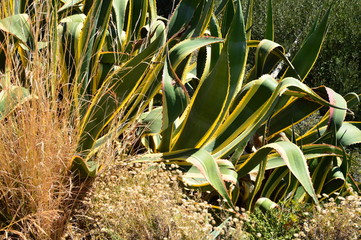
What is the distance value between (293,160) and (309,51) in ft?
3.30

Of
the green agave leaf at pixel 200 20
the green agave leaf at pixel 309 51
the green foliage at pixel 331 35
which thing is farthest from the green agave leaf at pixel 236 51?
the green foliage at pixel 331 35

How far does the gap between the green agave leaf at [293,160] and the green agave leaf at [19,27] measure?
4.02ft

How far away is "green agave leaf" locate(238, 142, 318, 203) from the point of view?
2.78m

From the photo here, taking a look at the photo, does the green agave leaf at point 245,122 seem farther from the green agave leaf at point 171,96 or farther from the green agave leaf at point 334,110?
the green agave leaf at point 171,96

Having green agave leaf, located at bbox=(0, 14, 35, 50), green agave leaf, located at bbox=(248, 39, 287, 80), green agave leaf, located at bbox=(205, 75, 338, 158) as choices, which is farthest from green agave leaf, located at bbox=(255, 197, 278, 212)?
green agave leaf, located at bbox=(0, 14, 35, 50)

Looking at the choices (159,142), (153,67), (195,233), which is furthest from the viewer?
(159,142)

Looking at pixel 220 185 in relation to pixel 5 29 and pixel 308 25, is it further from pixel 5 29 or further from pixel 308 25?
pixel 308 25

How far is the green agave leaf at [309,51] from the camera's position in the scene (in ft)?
11.6

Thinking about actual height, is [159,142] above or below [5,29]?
below

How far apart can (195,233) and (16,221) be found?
740 millimetres

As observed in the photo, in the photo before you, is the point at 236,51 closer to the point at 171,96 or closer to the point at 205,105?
the point at 205,105

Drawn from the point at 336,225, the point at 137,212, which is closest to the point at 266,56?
the point at 336,225

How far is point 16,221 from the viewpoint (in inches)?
98.3

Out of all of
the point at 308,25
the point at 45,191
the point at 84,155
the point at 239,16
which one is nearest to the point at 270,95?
the point at 239,16
